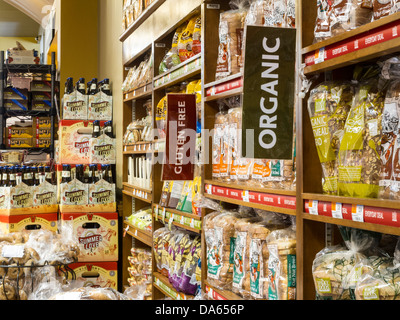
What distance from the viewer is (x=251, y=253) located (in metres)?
1.98

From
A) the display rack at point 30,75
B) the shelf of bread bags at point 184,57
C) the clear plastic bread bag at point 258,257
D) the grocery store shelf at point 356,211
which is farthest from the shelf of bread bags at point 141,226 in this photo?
the display rack at point 30,75

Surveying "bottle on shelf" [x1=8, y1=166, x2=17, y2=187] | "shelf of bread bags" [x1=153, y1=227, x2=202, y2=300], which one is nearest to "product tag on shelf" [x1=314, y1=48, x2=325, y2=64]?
"shelf of bread bags" [x1=153, y1=227, x2=202, y2=300]

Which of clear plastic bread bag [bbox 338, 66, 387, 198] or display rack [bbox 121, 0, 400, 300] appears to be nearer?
display rack [bbox 121, 0, 400, 300]

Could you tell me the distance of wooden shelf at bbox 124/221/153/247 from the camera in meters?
3.60

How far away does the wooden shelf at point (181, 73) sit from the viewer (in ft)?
8.61

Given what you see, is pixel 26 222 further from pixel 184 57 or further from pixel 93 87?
pixel 184 57

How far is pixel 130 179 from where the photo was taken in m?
4.41

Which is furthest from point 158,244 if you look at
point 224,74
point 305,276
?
point 305,276

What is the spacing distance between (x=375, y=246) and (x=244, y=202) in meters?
0.61

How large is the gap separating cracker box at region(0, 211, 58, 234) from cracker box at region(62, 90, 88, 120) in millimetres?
1017

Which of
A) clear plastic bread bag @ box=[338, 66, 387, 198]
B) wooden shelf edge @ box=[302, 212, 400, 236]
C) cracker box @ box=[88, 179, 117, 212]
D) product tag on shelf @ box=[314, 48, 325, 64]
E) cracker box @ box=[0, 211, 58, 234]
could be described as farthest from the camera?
cracker box @ box=[88, 179, 117, 212]

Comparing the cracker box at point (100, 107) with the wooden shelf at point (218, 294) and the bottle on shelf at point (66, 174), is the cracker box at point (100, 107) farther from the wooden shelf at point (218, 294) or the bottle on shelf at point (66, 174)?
the wooden shelf at point (218, 294)

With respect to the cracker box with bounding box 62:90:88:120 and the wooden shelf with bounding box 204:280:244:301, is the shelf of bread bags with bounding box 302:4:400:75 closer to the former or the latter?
the wooden shelf with bounding box 204:280:244:301

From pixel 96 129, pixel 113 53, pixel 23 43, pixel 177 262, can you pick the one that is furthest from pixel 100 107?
pixel 23 43
